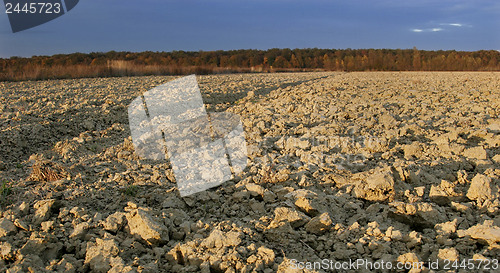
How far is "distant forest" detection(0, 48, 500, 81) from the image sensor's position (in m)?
14.6

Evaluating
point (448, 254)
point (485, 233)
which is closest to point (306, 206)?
point (448, 254)

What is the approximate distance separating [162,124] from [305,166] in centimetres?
258

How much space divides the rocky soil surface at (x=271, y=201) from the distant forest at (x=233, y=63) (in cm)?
964

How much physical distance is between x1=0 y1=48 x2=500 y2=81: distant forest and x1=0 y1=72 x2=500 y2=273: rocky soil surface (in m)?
9.64

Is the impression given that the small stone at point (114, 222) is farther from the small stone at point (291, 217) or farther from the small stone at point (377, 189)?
the small stone at point (377, 189)

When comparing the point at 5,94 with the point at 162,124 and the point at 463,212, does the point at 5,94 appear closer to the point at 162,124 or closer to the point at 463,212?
the point at 162,124

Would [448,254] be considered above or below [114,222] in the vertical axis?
below

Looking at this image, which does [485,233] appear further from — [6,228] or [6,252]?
[6,228]

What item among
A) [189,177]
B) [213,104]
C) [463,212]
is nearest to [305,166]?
[189,177]

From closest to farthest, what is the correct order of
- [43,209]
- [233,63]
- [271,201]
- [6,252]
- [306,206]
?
1. [6,252]
2. [43,209]
3. [306,206]
4. [271,201]
5. [233,63]

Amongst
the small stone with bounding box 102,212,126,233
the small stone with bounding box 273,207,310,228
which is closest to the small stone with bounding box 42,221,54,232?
the small stone with bounding box 102,212,126,233

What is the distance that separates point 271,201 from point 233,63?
20457mm

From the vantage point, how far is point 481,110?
665 centimetres

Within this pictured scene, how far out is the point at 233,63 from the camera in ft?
75.6
